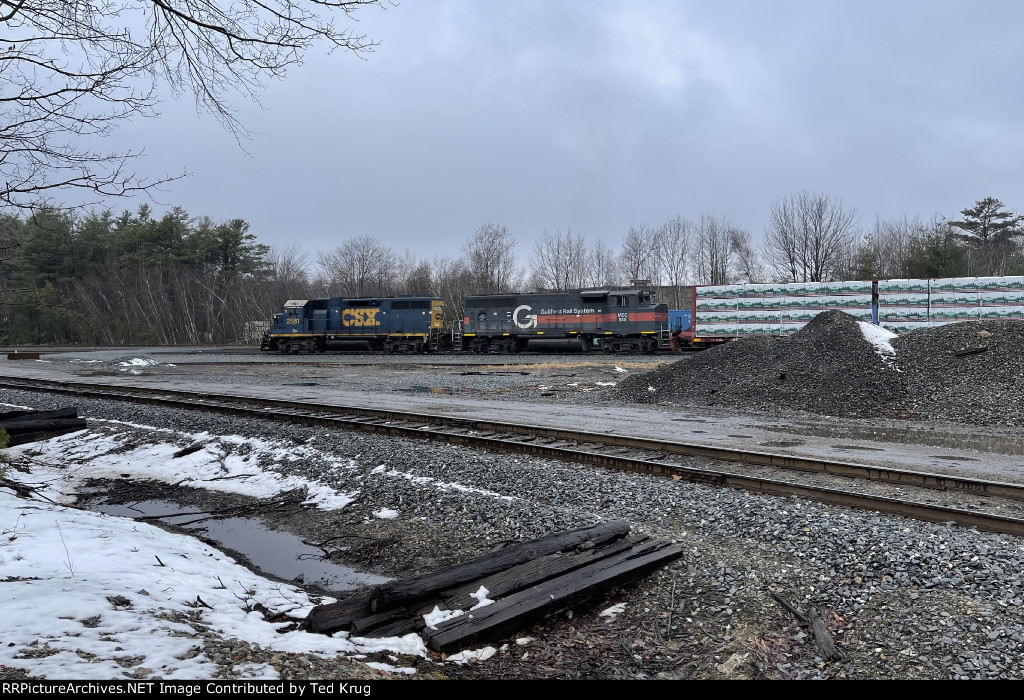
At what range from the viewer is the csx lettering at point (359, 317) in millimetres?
39844

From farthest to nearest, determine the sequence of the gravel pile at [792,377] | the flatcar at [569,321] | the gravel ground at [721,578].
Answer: the flatcar at [569,321] < the gravel pile at [792,377] < the gravel ground at [721,578]

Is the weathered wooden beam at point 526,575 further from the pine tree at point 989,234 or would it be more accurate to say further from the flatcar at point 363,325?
the pine tree at point 989,234

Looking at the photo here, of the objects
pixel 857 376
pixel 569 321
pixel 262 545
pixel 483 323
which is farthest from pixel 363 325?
pixel 262 545

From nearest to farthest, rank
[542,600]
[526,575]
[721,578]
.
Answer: [542,600] → [526,575] → [721,578]

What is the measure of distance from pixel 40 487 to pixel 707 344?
96.6 ft

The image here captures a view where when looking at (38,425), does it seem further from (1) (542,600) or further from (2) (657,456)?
(1) (542,600)

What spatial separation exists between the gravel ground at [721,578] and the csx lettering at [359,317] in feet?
105

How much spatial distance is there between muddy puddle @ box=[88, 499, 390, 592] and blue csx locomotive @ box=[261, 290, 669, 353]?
2749 centimetres

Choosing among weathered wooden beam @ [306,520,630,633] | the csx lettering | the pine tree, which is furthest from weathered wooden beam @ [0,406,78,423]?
the pine tree

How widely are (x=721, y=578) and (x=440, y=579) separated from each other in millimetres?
2178

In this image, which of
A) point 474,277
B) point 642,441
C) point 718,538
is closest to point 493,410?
point 642,441

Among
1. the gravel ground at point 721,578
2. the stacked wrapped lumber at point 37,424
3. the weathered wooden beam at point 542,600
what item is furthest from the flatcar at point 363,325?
the weathered wooden beam at point 542,600

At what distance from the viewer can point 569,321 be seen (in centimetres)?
3538
